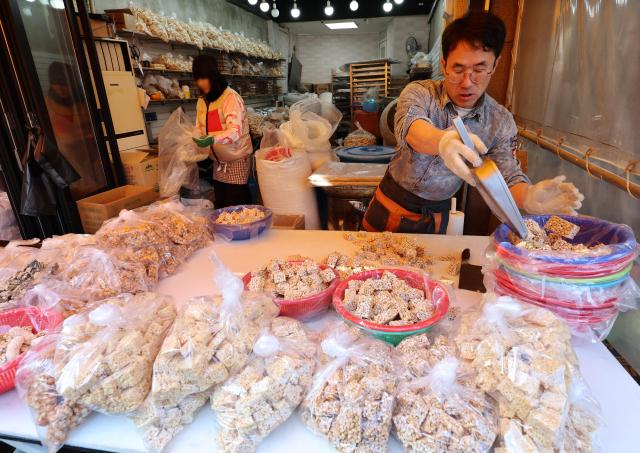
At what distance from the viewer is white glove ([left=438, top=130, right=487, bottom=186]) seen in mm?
936

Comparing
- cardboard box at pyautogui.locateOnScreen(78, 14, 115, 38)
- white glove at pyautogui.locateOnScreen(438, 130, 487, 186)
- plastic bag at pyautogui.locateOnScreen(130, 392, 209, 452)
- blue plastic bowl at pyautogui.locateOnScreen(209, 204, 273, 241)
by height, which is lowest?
plastic bag at pyautogui.locateOnScreen(130, 392, 209, 452)

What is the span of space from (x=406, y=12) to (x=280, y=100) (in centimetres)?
345

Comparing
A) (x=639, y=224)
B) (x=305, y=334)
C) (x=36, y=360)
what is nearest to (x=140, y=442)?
(x=36, y=360)

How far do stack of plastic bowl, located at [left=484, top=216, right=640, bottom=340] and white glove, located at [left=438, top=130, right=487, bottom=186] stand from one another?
22cm

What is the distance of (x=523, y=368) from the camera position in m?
0.67

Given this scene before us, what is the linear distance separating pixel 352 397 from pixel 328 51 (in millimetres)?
10758

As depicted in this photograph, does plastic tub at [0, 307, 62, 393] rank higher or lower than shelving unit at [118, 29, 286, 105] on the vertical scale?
lower

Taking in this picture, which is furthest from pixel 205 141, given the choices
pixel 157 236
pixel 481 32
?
pixel 481 32

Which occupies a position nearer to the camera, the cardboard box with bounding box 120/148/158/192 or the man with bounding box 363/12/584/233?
the man with bounding box 363/12/584/233

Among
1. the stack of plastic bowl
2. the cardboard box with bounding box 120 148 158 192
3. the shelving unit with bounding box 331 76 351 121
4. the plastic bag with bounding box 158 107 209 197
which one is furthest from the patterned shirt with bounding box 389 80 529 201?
the shelving unit with bounding box 331 76 351 121

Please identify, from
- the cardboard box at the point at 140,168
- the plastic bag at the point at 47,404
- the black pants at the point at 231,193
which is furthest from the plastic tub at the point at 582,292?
the cardboard box at the point at 140,168

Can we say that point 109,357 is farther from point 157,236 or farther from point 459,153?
point 459,153

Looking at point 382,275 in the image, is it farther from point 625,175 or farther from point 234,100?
point 234,100

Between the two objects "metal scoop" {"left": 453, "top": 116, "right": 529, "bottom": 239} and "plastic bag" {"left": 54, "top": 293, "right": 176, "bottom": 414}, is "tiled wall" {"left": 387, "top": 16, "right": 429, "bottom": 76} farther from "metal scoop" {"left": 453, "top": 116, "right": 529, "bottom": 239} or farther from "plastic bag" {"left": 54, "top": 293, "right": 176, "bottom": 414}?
"plastic bag" {"left": 54, "top": 293, "right": 176, "bottom": 414}
